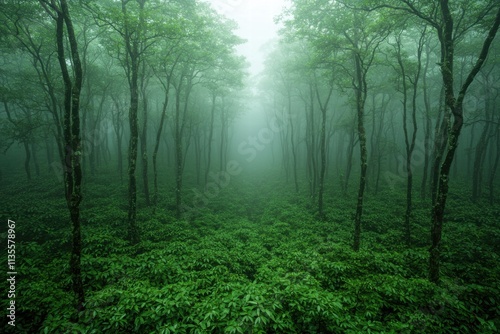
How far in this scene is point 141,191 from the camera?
2047cm

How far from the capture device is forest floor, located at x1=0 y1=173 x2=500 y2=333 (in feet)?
18.6


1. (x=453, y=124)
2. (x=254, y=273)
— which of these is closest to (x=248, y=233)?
(x=254, y=273)

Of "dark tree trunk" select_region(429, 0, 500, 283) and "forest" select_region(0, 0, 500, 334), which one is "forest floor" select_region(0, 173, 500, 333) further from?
"dark tree trunk" select_region(429, 0, 500, 283)

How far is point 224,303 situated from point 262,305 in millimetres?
1076

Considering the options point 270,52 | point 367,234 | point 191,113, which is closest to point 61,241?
point 367,234

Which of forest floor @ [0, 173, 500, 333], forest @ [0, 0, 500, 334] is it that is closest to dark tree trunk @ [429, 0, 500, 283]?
forest @ [0, 0, 500, 334]

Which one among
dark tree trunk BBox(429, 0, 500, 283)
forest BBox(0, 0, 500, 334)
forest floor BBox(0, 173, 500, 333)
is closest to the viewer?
forest floor BBox(0, 173, 500, 333)

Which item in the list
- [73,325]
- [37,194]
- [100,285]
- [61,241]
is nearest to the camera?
[73,325]

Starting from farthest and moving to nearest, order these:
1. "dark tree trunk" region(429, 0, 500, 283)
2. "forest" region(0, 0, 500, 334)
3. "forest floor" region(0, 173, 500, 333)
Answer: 1. "dark tree trunk" region(429, 0, 500, 283)
2. "forest" region(0, 0, 500, 334)
3. "forest floor" region(0, 173, 500, 333)

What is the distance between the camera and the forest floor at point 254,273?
568 cm

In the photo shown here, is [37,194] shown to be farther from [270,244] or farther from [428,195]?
[428,195]

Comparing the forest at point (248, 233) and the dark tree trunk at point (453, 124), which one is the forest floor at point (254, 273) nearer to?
the forest at point (248, 233)

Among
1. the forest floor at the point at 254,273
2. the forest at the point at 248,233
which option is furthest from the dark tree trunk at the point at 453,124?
the forest floor at the point at 254,273

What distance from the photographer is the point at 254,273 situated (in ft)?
31.0
